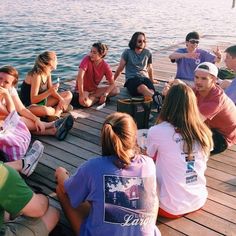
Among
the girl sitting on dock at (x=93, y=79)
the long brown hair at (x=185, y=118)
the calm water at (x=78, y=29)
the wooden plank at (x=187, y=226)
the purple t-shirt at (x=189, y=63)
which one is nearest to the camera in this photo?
the long brown hair at (x=185, y=118)

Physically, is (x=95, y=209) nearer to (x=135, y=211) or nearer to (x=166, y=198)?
(x=135, y=211)

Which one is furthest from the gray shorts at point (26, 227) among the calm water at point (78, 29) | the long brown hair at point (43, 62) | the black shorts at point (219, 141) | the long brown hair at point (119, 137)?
the calm water at point (78, 29)

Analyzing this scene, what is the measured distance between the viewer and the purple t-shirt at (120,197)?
265 cm

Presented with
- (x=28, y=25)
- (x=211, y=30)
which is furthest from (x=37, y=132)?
(x=211, y=30)

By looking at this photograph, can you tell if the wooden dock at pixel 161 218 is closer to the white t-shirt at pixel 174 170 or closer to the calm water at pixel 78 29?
the white t-shirt at pixel 174 170

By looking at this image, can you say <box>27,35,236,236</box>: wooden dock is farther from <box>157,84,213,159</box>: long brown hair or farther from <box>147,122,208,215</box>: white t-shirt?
<box>157,84,213,159</box>: long brown hair

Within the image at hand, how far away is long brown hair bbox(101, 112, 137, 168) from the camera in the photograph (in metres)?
2.69

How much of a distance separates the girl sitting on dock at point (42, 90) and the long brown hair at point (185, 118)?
2680 millimetres

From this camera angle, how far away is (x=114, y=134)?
8.85 ft

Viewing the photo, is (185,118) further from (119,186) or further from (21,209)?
(21,209)

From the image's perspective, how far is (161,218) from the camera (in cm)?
356

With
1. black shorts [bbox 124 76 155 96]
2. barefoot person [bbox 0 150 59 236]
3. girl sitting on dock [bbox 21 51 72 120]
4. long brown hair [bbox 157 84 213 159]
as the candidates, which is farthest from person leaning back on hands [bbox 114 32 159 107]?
barefoot person [bbox 0 150 59 236]

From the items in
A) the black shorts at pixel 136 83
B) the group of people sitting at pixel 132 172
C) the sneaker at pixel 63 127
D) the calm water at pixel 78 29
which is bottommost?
the calm water at pixel 78 29

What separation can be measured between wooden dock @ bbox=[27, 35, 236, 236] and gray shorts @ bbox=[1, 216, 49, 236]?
42cm
